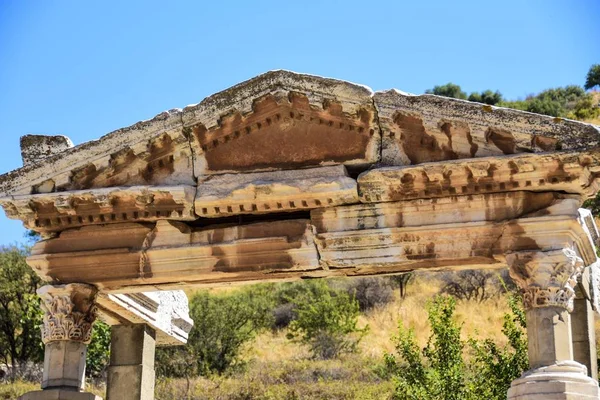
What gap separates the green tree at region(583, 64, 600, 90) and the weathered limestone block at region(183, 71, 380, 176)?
62.8 metres

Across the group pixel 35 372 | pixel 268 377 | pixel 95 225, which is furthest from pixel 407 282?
pixel 95 225

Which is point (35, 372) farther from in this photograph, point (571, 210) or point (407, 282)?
Answer: point (571, 210)

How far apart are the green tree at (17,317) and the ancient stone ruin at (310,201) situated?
58.7 feet

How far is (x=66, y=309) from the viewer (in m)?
12.1

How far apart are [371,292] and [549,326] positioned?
28054mm

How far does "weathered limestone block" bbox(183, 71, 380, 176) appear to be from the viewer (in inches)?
446

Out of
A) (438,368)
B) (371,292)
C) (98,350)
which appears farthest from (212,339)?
(438,368)

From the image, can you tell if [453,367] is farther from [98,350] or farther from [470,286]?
[470,286]

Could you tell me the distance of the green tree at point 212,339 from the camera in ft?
95.0

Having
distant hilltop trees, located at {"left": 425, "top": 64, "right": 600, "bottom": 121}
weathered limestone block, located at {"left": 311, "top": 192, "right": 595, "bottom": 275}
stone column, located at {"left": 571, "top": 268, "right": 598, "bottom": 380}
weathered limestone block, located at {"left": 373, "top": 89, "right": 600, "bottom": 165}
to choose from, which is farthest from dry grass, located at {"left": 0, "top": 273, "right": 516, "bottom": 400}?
distant hilltop trees, located at {"left": 425, "top": 64, "right": 600, "bottom": 121}

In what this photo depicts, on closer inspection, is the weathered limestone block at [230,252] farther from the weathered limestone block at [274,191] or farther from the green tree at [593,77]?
the green tree at [593,77]

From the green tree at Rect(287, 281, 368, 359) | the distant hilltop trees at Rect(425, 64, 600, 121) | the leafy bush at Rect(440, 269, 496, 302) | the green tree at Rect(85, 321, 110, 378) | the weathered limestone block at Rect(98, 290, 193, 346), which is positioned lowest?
the weathered limestone block at Rect(98, 290, 193, 346)

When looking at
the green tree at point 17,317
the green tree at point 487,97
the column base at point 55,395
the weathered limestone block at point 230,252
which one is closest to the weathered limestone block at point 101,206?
the weathered limestone block at point 230,252

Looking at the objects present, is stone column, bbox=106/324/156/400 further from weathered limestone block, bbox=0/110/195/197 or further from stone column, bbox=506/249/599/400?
stone column, bbox=506/249/599/400
